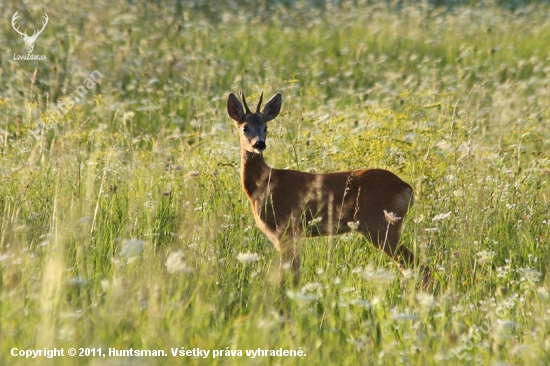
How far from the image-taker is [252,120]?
5328 millimetres

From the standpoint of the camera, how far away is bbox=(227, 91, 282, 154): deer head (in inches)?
203

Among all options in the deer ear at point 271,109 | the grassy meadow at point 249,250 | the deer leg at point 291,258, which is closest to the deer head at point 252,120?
the deer ear at point 271,109

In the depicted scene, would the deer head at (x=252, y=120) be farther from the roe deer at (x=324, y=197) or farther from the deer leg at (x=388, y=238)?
the deer leg at (x=388, y=238)

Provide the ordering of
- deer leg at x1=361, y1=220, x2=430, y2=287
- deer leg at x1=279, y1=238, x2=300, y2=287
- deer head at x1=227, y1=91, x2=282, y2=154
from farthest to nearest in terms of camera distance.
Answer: deer head at x1=227, y1=91, x2=282, y2=154 → deer leg at x1=361, y1=220, x2=430, y2=287 → deer leg at x1=279, y1=238, x2=300, y2=287

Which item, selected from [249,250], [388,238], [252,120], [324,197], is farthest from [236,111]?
[388,238]

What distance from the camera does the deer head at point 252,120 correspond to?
5145 mm

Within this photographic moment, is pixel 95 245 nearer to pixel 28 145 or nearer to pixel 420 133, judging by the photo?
pixel 28 145

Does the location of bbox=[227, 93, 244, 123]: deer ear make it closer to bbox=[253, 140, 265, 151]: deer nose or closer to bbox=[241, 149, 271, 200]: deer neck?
bbox=[241, 149, 271, 200]: deer neck

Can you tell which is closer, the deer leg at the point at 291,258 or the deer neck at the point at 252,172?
the deer leg at the point at 291,258

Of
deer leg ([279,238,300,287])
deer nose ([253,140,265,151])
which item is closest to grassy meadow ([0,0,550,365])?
deer leg ([279,238,300,287])

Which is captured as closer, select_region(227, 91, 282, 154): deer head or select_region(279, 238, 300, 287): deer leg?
select_region(279, 238, 300, 287): deer leg

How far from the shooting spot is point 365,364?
3.05 meters

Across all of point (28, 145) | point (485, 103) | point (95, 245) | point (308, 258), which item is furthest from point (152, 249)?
point (485, 103)

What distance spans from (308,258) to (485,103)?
6.22 m
